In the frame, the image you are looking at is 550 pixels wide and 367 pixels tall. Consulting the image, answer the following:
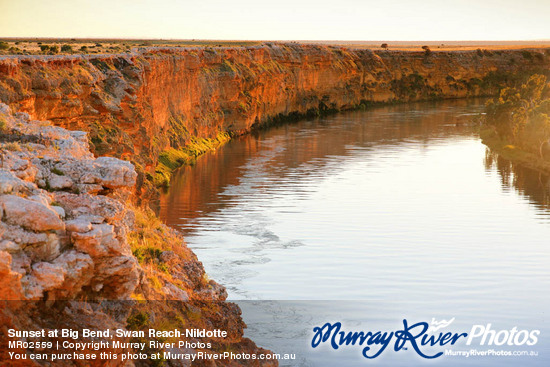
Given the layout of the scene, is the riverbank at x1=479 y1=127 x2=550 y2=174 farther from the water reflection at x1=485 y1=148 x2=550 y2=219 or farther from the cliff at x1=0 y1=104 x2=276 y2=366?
the cliff at x1=0 y1=104 x2=276 y2=366

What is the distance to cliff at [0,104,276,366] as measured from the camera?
1202 centimetres

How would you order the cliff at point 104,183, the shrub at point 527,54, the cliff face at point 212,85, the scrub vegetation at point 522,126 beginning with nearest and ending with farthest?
1. the cliff at point 104,183
2. the cliff face at point 212,85
3. the scrub vegetation at point 522,126
4. the shrub at point 527,54

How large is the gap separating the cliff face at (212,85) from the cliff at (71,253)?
11976 mm

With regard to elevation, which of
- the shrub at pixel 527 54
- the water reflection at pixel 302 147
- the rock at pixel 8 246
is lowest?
the water reflection at pixel 302 147

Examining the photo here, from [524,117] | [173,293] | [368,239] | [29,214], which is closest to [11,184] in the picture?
[29,214]

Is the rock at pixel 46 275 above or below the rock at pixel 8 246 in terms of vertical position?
below

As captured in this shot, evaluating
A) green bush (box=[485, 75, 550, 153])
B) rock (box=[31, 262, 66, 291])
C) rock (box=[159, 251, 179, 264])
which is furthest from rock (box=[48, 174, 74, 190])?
green bush (box=[485, 75, 550, 153])

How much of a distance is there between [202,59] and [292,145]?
1175 cm

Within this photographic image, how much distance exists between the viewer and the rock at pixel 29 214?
12117mm

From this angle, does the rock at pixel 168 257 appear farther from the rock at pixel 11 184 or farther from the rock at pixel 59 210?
the rock at pixel 11 184

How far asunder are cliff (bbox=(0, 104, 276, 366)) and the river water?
7365 mm

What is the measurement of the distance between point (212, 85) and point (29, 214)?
64.2m

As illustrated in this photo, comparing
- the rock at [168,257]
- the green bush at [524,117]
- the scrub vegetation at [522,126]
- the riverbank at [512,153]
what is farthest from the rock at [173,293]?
the green bush at [524,117]

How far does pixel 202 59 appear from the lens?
75.2 metres
